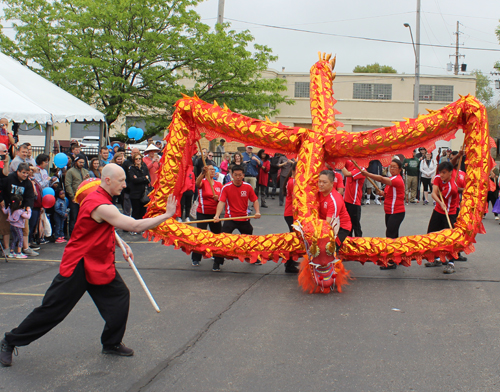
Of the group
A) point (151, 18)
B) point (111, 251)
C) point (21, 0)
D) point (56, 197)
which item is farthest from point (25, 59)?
point (111, 251)

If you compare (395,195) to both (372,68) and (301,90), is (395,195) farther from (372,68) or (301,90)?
(372,68)

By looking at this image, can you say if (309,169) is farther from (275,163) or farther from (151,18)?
(151,18)

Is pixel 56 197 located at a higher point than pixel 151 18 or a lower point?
lower

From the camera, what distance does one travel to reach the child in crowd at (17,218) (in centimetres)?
822

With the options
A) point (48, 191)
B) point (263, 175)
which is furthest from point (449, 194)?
point (263, 175)

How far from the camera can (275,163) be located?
16.5 m

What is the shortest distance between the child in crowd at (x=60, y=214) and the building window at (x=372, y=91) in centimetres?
2872

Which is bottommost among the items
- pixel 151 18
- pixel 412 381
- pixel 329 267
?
pixel 412 381

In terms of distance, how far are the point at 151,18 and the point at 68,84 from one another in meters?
3.81

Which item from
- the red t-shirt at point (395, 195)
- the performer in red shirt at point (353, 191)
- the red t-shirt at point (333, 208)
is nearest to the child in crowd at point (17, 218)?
the red t-shirt at point (333, 208)

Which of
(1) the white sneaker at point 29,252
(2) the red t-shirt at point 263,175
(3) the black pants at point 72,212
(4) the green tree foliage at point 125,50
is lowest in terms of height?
(1) the white sneaker at point 29,252

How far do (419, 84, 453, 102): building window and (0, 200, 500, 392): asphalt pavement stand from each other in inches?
1200

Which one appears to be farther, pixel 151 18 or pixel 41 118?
Result: pixel 151 18

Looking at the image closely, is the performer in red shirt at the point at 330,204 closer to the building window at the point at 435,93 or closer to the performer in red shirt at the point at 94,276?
the performer in red shirt at the point at 94,276
